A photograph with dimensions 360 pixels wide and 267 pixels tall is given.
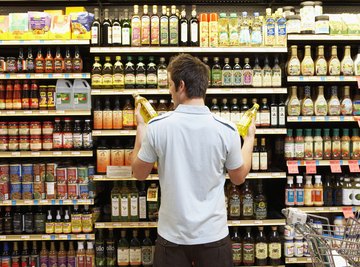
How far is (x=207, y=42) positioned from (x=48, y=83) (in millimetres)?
1625

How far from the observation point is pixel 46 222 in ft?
13.3

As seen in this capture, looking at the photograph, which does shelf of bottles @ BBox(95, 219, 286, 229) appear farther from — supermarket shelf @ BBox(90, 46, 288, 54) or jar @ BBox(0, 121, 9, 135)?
supermarket shelf @ BBox(90, 46, 288, 54)

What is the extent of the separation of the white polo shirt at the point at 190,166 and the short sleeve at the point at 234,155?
1cm

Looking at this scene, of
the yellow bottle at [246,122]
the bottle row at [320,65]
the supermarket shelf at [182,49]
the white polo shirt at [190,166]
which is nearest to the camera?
the white polo shirt at [190,166]

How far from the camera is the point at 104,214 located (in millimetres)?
4336

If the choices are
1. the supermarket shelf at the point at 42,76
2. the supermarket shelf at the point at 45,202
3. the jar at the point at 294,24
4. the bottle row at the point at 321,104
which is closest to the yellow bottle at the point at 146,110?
the supermarket shelf at the point at 42,76

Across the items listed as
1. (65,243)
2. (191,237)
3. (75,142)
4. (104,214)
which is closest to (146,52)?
(75,142)

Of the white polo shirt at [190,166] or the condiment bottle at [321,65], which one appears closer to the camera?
the white polo shirt at [190,166]

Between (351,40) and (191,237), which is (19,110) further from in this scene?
(351,40)

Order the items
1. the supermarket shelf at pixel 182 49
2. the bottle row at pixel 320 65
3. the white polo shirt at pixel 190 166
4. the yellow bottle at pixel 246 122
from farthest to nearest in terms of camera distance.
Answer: the bottle row at pixel 320 65 → the supermarket shelf at pixel 182 49 → the yellow bottle at pixel 246 122 → the white polo shirt at pixel 190 166

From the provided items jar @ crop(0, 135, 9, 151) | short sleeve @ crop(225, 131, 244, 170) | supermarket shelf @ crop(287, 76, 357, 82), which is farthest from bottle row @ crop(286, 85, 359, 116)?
jar @ crop(0, 135, 9, 151)

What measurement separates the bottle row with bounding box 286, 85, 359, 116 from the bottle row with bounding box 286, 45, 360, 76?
0.14m

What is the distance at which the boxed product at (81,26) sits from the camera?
397cm

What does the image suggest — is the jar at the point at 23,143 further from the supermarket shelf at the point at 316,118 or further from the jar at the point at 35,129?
the supermarket shelf at the point at 316,118
